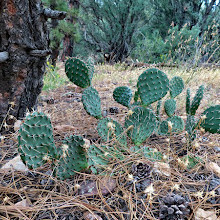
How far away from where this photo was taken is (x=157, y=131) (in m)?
1.49

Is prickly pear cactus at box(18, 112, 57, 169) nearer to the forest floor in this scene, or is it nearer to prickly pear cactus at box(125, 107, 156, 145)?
the forest floor

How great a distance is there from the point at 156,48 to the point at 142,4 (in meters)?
1.52

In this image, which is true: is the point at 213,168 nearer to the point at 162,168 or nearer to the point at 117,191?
the point at 162,168

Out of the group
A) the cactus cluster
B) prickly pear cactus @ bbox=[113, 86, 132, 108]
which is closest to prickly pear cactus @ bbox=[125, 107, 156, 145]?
the cactus cluster

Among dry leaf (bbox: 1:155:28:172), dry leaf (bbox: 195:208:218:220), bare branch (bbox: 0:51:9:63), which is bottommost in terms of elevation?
dry leaf (bbox: 1:155:28:172)

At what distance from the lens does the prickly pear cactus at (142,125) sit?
51.4 inches

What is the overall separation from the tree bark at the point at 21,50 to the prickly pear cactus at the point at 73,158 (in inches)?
19.9

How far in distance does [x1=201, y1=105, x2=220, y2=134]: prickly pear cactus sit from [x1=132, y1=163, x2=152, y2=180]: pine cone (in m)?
0.52

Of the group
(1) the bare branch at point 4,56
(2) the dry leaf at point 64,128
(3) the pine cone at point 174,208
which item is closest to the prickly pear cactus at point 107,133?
(2) the dry leaf at point 64,128

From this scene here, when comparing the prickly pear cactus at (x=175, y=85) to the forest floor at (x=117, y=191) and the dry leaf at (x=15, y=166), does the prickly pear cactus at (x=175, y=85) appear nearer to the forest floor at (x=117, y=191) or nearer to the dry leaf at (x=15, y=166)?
the forest floor at (x=117, y=191)

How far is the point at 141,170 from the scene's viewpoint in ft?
3.64

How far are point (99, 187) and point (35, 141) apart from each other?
1.32 ft

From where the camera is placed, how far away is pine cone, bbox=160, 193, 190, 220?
85 centimetres

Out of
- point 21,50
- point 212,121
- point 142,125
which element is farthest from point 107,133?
point 21,50
